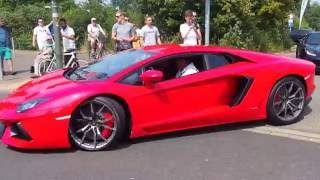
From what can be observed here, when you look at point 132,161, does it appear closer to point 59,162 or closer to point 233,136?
point 59,162

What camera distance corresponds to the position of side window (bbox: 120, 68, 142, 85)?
6.86 metres

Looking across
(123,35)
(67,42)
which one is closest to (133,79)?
(123,35)

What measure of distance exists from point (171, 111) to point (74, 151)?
1.26 m

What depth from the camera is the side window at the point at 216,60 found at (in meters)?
7.45

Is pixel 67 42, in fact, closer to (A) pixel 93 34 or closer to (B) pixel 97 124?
(A) pixel 93 34

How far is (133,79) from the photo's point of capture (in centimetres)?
692

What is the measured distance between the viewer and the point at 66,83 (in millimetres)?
6848

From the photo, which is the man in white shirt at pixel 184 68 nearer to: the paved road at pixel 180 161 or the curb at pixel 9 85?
the paved road at pixel 180 161

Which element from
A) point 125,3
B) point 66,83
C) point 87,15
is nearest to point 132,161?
point 66,83

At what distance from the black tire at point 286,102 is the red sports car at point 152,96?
1 centimetres

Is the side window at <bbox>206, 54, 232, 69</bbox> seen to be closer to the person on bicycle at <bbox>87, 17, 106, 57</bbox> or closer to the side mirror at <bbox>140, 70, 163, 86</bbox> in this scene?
the side mirror at <bbox>140, 70, 163, 86</bbox>

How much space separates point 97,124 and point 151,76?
32.4 inches

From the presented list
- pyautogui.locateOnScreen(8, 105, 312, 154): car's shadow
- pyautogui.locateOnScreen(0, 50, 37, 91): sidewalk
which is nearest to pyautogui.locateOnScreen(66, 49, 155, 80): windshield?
pyautogui.locateOnScreen(8, 105, 312, 154): car's shadow

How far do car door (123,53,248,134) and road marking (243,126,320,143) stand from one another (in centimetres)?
61
